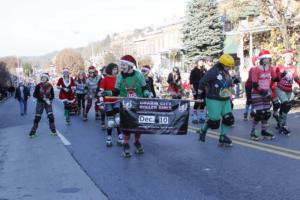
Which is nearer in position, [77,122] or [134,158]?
[134,158]

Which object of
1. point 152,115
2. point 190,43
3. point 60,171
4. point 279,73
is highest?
point 190,43

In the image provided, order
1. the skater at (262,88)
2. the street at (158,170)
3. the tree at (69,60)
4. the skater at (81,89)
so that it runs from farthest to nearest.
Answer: the tree at (69,60)
the skater at (81,89)
the skater at (262,88)
the street at (158,170)

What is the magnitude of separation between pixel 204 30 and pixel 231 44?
279cm

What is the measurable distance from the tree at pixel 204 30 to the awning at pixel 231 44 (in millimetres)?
512

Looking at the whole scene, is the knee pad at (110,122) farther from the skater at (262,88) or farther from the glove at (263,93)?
the glove at (263,93)

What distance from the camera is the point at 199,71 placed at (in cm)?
1408

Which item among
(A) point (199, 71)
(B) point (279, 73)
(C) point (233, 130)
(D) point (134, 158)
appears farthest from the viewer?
(A) point (199, 71)

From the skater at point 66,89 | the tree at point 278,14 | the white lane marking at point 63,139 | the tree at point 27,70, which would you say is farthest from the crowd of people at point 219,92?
the tree at point 27,70

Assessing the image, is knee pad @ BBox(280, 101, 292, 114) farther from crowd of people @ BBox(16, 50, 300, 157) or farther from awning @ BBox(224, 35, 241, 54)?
awning @ BBox(224, 35, 241, 54)

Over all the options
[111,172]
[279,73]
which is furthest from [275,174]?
[279,73]

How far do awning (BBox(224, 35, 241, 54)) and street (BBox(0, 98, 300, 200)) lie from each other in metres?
30.5

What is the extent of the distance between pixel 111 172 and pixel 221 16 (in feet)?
120

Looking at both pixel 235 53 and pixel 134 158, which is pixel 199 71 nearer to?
pixel 134 158

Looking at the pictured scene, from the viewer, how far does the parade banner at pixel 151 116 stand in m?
8.93
